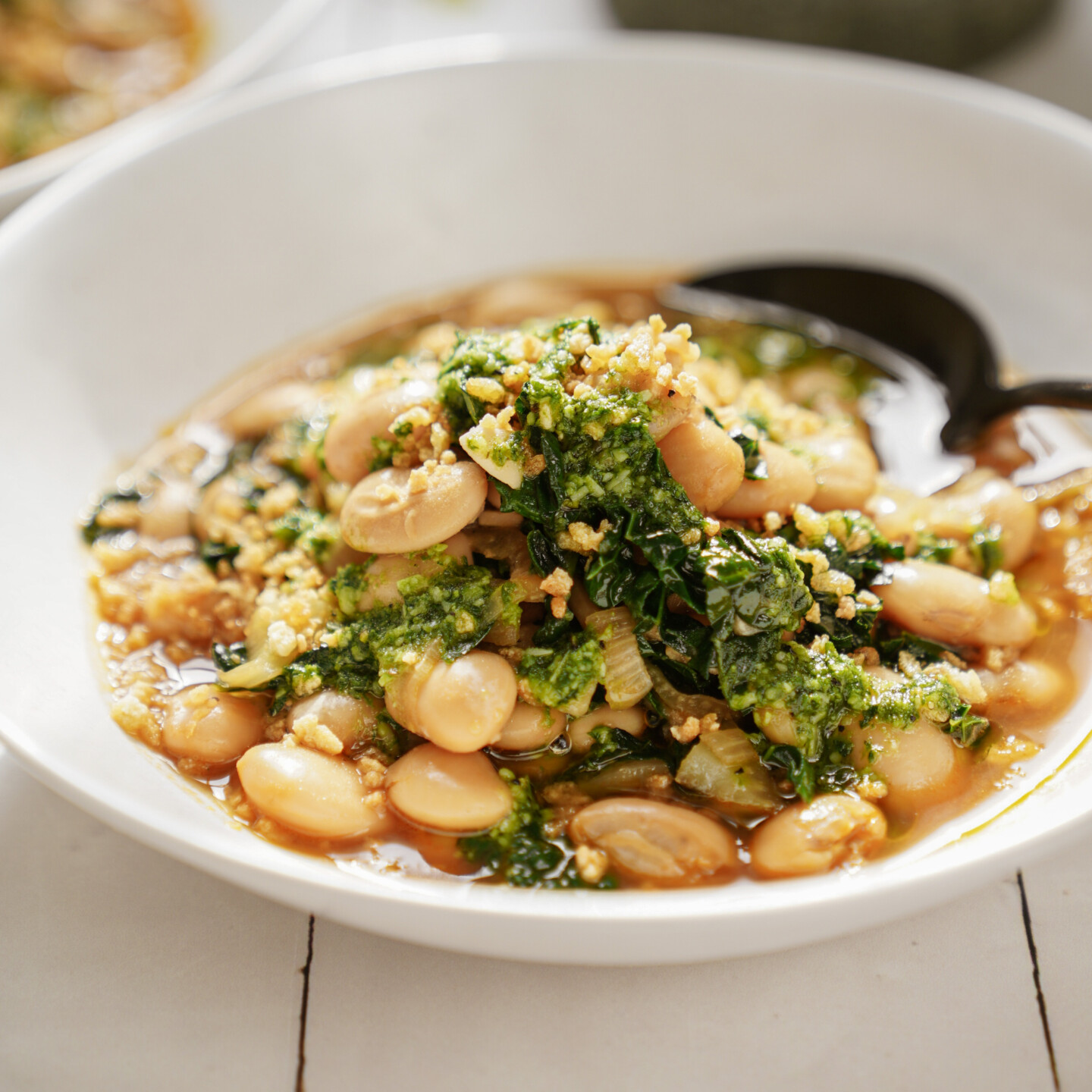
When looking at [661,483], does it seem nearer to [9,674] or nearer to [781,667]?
[781,667]

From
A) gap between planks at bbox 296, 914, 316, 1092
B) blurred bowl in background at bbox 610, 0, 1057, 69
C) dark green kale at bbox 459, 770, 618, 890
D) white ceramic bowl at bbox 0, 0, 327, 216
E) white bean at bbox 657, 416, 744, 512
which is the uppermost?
blurred bowl in background at bbox 610, 0, 1057, 69

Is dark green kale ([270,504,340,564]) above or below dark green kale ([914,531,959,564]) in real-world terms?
below

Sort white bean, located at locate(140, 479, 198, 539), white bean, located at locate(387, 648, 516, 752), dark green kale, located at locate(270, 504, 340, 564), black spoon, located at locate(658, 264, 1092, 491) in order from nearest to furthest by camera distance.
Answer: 1. white bean, located at locate(387, 648, 516, 752)
2. dark green kale, located at locate(270, 504, 340, 564)
3. white bean, located at locate(140, 479, 198, 539)
4. black spoon, located at locate(658, 264, 1092, 491)

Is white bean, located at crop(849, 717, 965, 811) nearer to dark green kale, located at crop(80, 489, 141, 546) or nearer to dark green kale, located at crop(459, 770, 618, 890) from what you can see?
dark green kale, located at crop(459, 770, 618, 890)

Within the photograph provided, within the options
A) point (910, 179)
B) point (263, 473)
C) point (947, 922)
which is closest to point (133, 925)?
point (263, 473)

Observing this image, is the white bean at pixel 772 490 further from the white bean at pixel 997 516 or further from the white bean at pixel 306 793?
the white bean at pixel 306 793

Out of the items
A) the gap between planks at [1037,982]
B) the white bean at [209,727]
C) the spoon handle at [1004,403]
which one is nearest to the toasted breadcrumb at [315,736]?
the white bean at [209,727]

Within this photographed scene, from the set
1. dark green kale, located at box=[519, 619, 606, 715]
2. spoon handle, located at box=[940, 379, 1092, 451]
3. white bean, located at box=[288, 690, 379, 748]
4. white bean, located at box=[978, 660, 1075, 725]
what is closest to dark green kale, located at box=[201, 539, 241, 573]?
white bean, located at box=[288, 690, 379, 748]
